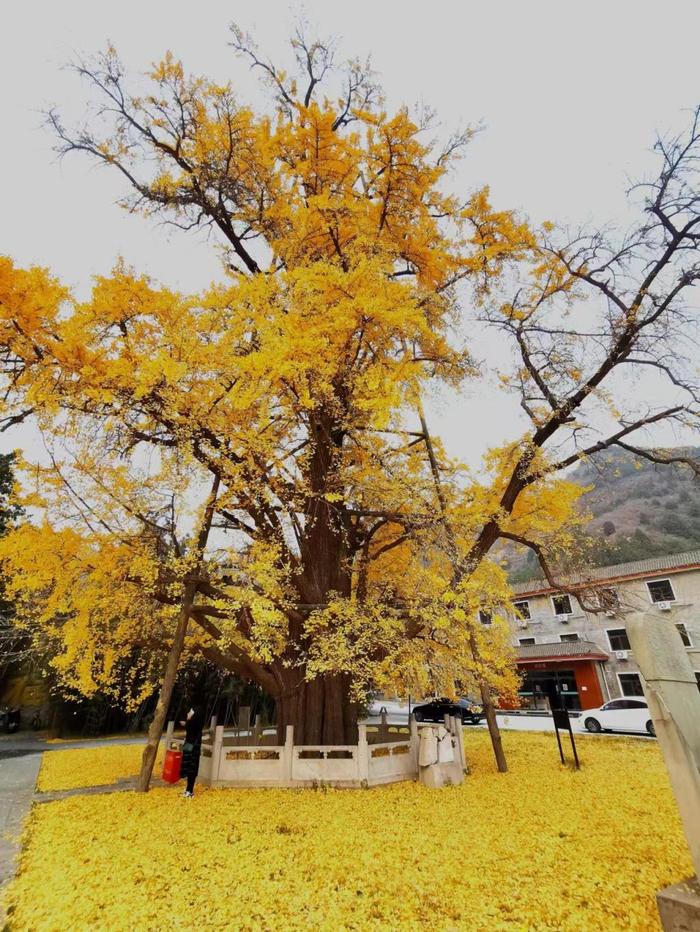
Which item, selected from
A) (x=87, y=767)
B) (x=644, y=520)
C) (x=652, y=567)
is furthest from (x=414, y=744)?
(x=644, y=520)

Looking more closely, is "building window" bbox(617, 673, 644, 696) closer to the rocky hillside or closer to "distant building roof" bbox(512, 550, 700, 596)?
"distant building roof" bbox(512, 550, 700, 596)

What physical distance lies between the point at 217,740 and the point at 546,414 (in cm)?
1109

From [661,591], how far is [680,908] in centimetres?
2716

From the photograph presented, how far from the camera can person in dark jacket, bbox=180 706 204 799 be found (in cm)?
859

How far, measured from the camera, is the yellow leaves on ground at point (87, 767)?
10.5 metres

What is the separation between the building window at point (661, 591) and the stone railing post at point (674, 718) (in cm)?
2585

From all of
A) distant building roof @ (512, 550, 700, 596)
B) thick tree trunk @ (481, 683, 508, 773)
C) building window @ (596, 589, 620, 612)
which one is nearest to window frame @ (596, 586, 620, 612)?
building window @ (596, 589, 620, 612)

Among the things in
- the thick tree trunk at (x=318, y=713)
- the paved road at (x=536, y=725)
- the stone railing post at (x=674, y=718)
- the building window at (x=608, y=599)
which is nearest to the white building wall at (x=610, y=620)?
the paved road at (x=536, y=725)

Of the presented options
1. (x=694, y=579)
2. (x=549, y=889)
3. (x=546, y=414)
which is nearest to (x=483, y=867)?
(x=549, y=889)

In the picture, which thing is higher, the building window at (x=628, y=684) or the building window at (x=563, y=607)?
the building window at (x=563, y=607)

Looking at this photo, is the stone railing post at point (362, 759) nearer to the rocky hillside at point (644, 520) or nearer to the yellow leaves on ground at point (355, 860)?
the yellow leaves on ground at point (355, 860)

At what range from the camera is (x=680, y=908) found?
3646 millimetres

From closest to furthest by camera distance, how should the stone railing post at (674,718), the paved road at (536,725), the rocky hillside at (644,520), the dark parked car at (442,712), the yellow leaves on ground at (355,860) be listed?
the stone railing post at (674,718) < the yellow leaves on ground at (355,860) < the paved road at (536,725) < the dark parked car at (442,712) < the rocky hillside at (644,520)

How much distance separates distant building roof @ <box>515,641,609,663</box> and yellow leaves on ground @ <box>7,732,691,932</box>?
66.0ft
